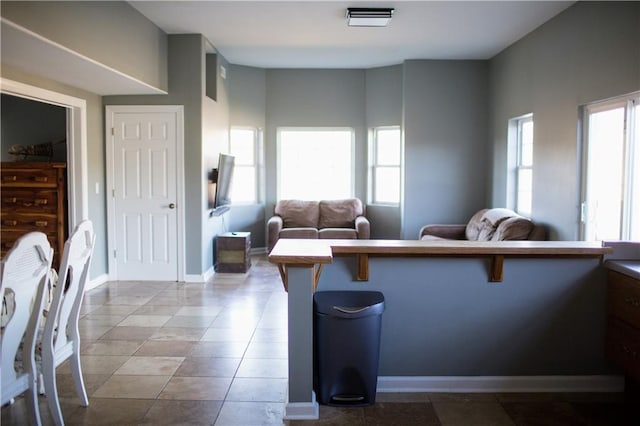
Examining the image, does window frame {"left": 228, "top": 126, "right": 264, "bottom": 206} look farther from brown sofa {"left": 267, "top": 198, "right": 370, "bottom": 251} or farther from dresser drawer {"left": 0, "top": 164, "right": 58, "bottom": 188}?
dresser drawer {"left": 0, "top": 164, "right": 58, "bottom": 188}

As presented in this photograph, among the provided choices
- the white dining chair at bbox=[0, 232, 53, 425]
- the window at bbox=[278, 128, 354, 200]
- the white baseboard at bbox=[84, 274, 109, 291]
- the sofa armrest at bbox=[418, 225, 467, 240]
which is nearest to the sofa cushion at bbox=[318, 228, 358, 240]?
the window at bbox=[278, 128, 354, 200]

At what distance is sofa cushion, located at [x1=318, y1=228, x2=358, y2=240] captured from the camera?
23.5 feet

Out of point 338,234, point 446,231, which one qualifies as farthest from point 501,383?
point 338,234

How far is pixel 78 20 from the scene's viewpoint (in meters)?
3.81

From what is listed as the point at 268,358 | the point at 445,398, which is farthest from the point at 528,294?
the point at 268,358

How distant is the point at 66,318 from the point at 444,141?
18.1 ft

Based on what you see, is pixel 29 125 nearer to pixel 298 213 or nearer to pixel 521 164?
pixel 298 213

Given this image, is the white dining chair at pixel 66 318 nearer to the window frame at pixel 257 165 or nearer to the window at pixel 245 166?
the window at pixel 245 166

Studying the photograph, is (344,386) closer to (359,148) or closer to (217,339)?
(217,339)

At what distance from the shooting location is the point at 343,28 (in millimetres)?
5438

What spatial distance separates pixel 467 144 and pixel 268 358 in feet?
15.2

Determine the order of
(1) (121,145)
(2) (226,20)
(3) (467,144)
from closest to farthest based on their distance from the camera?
(2) (226,20) → (1) (121,145) → (3) (467,144)

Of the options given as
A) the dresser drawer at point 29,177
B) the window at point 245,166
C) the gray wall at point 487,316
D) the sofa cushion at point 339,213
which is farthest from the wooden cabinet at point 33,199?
the gray wall at point 487,316

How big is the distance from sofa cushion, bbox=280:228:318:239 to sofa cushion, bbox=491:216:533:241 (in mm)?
2707
